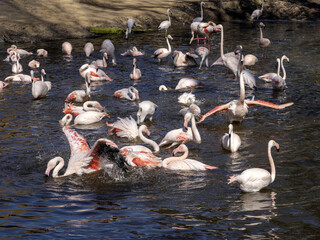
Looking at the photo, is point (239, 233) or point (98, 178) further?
point (98, 178)

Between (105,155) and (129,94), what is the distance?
4.33 meters

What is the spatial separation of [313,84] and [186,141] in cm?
511

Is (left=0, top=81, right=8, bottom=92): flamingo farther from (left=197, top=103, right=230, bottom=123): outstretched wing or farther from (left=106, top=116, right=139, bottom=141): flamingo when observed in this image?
(left=197, top=103, right=230, bottom=123): outstretched wing

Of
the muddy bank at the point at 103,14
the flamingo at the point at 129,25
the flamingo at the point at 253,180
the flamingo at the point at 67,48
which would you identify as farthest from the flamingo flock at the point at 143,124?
the muddy bank at the point at 103,14

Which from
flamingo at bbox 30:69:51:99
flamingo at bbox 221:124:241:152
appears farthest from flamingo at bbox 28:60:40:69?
flamingo at bbox 221:124:241:152

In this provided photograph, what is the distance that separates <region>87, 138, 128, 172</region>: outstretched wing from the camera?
22.9 feet

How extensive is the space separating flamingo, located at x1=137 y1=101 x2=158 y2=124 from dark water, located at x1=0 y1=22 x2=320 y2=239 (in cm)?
19

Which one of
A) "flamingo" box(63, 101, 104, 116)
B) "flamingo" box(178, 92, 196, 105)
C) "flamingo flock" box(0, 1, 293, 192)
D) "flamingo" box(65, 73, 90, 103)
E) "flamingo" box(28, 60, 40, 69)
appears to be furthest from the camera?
"flamingo" box(28, 60, 40, 69)

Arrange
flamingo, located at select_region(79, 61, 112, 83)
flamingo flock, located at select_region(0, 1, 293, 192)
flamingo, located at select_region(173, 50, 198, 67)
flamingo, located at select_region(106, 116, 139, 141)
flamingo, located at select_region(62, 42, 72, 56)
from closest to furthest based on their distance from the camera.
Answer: flamingo flock, located at select_region(0, 1, 293, 192) → flamingo, located at select_region(106, 116, 139, 141) → flamingo, located at select_region(79, 61, 112, 83) → flamingo, located at select_region(173, 50, 198, 67) → flamingo, located at select_region(62, 42, 72, 56)

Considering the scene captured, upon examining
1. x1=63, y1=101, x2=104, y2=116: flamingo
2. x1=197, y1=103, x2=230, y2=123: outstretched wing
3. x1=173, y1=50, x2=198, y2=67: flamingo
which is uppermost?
x1=173, y1=50, x2=198, y2=67: flamingo

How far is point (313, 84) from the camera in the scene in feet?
40.8

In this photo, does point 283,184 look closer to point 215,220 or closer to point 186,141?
point 215,220

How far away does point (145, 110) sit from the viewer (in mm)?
9789

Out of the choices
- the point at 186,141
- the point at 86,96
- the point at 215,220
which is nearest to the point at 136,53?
the point at 86,96
